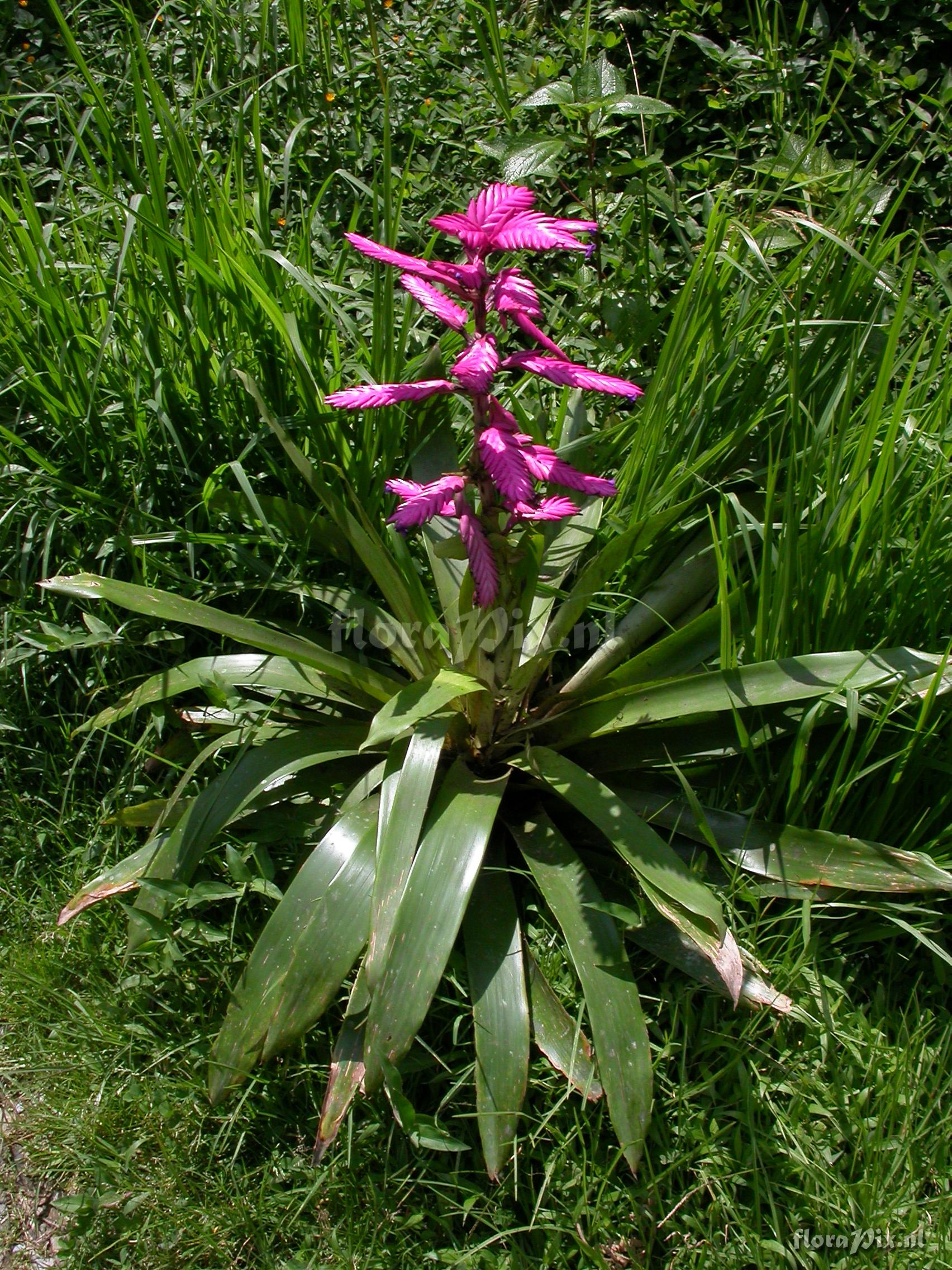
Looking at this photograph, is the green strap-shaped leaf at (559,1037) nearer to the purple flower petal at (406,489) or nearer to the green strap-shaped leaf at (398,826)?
the green strap-shaped leaf at (398,826)

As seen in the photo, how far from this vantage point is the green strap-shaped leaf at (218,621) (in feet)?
6.37

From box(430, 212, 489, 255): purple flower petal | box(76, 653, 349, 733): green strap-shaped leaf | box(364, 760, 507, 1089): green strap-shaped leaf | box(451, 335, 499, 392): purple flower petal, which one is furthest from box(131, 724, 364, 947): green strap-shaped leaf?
box(430, 212, 489, 255): purple flower petal

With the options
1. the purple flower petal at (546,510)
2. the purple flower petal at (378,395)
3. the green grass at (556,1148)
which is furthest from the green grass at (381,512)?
the purple flower petal at (378,395)

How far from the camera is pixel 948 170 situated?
288cm

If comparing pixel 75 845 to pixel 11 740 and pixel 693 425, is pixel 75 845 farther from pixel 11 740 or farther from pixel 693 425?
pixel 693 425

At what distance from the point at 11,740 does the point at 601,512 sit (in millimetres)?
1444

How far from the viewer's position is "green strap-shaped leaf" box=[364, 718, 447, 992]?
162 centimetres

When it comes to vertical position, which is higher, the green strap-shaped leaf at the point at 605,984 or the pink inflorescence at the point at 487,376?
the pink inflorescence at the point at 487,376

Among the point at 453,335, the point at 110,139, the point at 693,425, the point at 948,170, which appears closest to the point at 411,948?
the point at 693,425

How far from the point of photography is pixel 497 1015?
1.65 metres

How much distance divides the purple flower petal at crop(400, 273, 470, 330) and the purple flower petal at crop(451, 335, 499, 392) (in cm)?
14

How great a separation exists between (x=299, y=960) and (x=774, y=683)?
3.10 ft

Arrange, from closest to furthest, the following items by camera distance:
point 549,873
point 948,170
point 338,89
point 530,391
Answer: point 549,873 → point 530,391 → point 948,170 → point 338,89

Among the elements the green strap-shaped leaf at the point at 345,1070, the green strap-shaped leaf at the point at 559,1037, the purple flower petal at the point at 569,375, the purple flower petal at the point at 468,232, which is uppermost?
the purple flower petal at the point at 468,232
